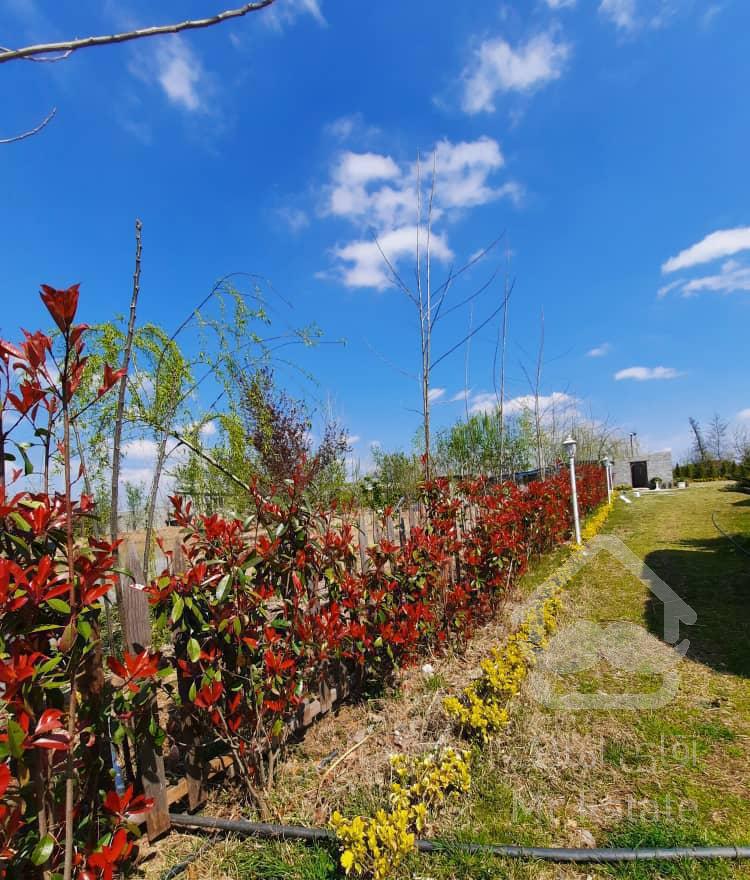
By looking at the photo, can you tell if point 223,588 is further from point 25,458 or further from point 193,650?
point 25,458

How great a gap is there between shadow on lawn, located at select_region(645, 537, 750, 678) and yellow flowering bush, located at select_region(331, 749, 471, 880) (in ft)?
8.07

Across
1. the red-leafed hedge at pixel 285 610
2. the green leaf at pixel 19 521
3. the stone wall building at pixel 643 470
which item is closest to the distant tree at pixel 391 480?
the red-leafed hedge at pixel 285 610

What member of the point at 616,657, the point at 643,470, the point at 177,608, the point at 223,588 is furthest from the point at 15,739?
the point at 643,470

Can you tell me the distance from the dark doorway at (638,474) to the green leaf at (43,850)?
98.6 ft

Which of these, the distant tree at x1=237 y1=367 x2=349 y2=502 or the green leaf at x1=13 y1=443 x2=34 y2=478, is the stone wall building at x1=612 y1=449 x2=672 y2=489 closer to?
the distant tree at x1=237 y1=367 x2=349 y2=502

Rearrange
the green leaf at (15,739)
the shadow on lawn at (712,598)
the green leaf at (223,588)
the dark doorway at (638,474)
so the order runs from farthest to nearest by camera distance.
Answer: the dark doorway at (638,474), the shadow on lawn at (712,598), the green leaf at (223,588), the green leaf at (15,739)

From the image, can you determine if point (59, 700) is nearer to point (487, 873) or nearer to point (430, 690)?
point (487, 873)

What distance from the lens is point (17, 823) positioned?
1.19 m

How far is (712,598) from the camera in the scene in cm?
480

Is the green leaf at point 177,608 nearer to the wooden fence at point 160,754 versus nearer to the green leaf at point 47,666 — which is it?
the wooden fence at point 160,754

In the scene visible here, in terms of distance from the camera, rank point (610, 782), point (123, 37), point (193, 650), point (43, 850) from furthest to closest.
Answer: point (610, 782), point (193, 650), point (43, 850), point (123, 37)

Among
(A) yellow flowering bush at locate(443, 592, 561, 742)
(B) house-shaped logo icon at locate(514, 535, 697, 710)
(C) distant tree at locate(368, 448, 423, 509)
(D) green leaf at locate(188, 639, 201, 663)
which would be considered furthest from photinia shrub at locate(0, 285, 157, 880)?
(C) distant tree at locate(368, 448, 423, 509)

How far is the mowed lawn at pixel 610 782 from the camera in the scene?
173cm

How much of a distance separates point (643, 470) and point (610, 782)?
28487mm
